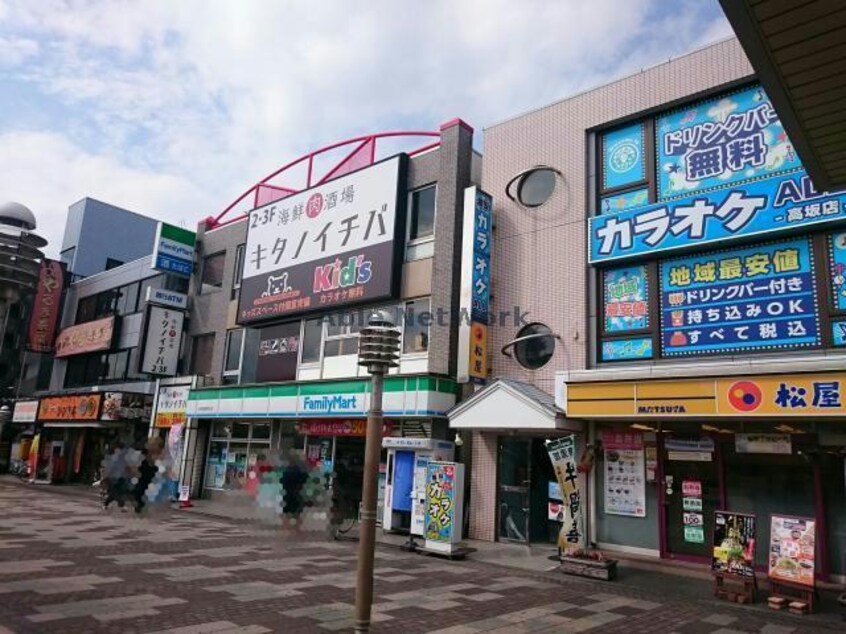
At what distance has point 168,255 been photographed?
2605cm

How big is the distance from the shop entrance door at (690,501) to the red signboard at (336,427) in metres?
7.63

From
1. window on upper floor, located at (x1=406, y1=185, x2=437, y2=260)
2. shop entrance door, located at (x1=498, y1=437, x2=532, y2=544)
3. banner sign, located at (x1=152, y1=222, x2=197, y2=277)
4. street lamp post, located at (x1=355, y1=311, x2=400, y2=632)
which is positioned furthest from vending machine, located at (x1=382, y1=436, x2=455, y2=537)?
banner sign, located at (x1=152, y1=222, x2=197, y2=277)

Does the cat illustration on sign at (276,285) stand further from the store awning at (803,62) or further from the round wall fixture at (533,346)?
the store awning at (803,62)

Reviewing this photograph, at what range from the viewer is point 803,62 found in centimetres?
493

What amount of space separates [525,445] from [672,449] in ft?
11.6

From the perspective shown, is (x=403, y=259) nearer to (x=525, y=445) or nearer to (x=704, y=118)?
(x=525, y=445)

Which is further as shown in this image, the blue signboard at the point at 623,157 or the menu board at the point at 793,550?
the blue signboard at the point at 623,157

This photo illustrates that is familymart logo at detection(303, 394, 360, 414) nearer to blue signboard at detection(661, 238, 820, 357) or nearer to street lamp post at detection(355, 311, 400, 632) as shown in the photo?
blue signboard at detection(661, 238, 820, 357)

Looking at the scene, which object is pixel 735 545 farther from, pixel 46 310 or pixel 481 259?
pixel 46 310

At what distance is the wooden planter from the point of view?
11.0 metres

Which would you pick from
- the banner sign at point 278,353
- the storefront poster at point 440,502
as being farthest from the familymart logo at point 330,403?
the storefront poster at point 440,502

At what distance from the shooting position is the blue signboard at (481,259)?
15297mm

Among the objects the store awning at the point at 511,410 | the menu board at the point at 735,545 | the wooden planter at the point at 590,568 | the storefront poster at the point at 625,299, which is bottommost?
the wooden planter at the point at 590,568

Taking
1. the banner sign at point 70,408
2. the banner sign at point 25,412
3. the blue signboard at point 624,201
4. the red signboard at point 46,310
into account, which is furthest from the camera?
the red signboard at point 46,310
